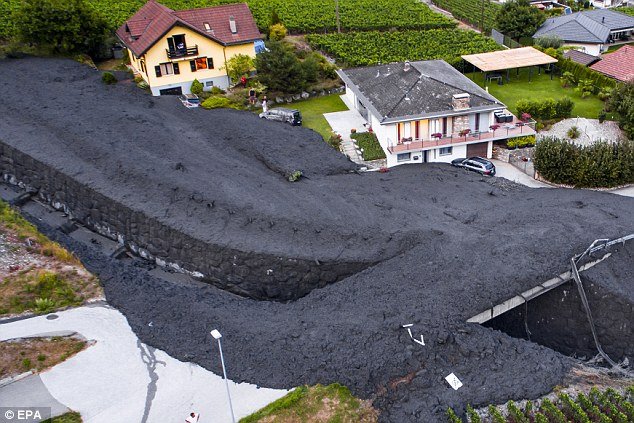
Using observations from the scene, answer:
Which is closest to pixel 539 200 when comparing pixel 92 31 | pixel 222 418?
pixel 222 418

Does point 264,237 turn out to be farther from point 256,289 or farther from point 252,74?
point 252,74

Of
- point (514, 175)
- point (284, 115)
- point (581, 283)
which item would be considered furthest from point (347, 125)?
point (581, 283)

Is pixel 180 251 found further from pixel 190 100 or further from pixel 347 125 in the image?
pixel 190 100

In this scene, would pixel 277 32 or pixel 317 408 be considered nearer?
pixel 317 408

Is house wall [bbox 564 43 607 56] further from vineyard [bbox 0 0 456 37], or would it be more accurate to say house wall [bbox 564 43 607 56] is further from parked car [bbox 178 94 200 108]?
parked car [bbox 178 94 200 108]

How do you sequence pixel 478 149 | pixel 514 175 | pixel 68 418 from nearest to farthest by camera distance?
pixel 68 418 → pixel 514 175 → pixel 478 149
